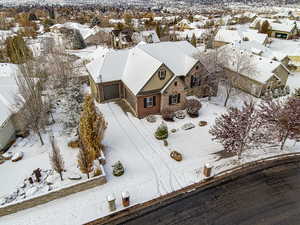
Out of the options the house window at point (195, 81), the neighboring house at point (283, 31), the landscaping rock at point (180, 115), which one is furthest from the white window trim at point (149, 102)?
the neighboring house at point (283, 31)

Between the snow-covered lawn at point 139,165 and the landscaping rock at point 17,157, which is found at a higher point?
the landscaping rock at point 17,157

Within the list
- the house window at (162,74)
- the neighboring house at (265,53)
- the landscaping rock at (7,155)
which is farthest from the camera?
the neighboring house at (265,53)

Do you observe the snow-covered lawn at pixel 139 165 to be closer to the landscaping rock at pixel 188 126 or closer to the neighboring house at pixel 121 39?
the landscaping rock at pixel 188 126

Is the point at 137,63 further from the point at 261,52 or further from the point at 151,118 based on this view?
the point at 261,52

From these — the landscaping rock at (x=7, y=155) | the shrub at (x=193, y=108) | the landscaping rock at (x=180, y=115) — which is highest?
the shrub at (x=193, y=108)

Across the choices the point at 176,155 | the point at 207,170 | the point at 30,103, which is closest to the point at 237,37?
the point at 176,155

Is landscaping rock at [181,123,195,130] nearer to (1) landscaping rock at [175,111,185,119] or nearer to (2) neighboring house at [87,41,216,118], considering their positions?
(1) landscaping rock at [175,111,185,119]
